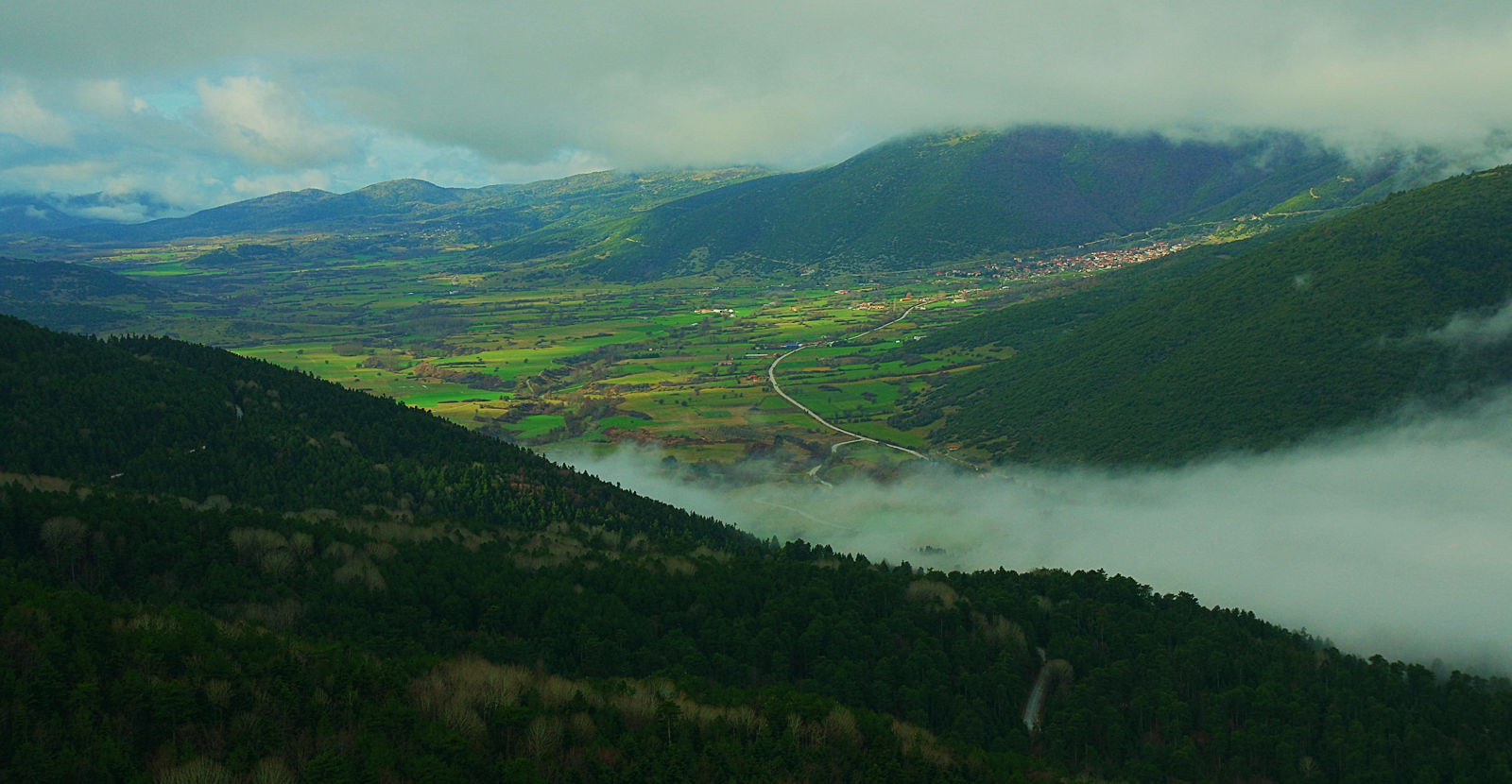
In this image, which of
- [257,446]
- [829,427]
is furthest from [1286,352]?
[257,446]

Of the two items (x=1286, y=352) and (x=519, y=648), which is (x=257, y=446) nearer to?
(x=519, y=648)

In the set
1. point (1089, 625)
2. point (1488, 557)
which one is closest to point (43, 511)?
point (1089, 625)

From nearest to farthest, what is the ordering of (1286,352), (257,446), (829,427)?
(257,446), (1286,352), (829,427)

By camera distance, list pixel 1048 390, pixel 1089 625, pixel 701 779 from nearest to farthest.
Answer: pixel 701 779 < pixel 1089 625 < pixel 1048 390

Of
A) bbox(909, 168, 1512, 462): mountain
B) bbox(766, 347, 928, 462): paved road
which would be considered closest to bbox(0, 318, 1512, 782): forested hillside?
bbox(766, 347, 928, 462): paved road

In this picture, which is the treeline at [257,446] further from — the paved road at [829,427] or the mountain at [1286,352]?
the mountain at [1286,352]

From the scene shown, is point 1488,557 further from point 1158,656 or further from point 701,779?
point 701,779
